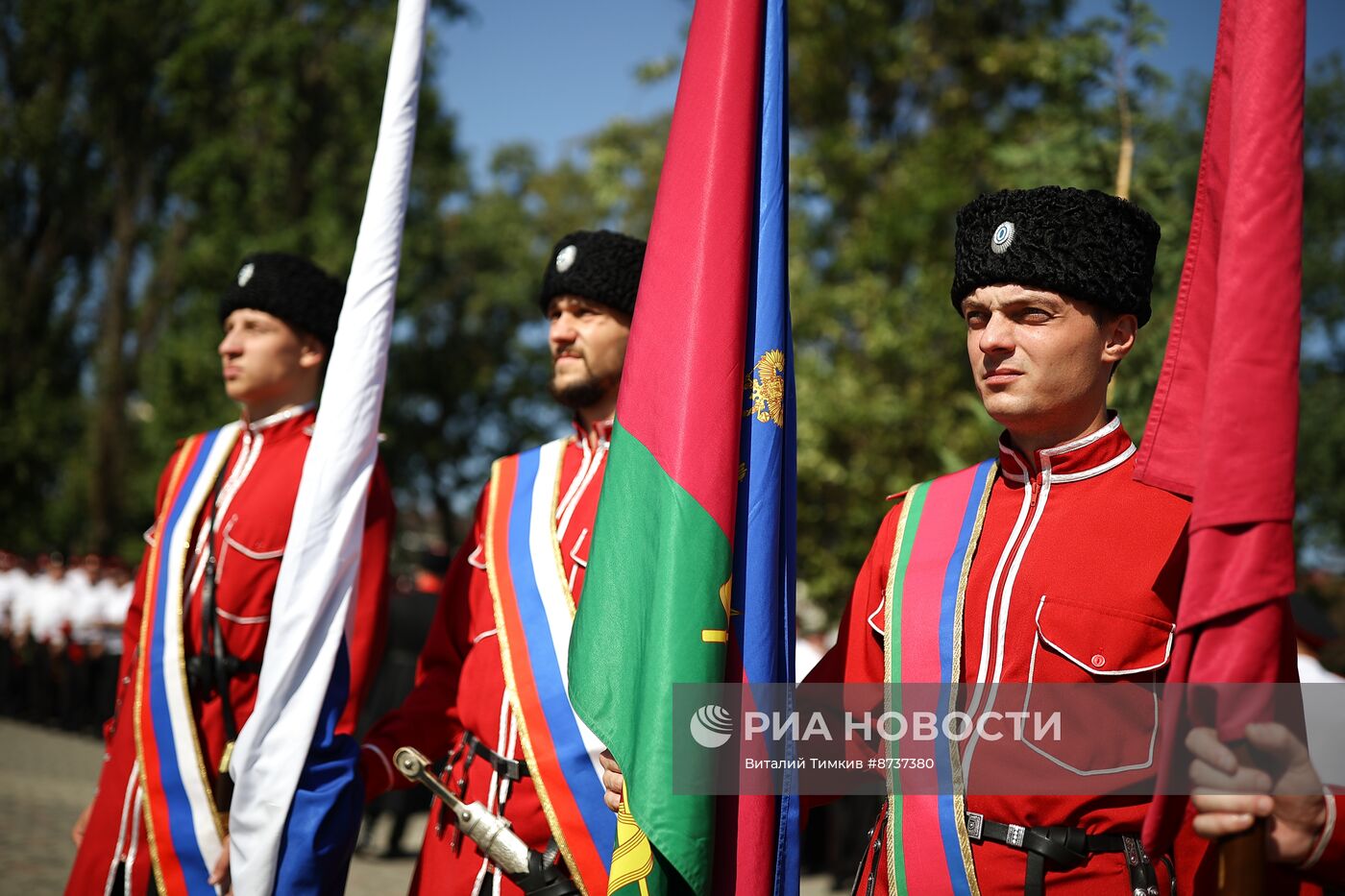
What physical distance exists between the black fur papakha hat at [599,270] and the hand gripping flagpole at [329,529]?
0.49 meters

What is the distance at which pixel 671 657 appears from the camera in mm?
2283

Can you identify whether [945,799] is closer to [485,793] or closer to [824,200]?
[485,793]

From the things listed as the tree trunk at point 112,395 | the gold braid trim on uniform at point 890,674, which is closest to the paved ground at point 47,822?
the gold braid trim on uniform at point 890,674

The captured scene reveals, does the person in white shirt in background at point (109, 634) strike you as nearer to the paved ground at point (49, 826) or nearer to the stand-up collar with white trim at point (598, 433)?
the paved ground at point (49, 826)

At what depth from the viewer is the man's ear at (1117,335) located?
2375 millimetres

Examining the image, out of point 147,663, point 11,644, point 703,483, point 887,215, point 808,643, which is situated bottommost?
point 11,644

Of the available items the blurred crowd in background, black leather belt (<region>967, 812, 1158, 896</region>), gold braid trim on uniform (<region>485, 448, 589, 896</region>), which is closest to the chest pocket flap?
black leather belt (<region>967, 812, 1158, 896</region>)

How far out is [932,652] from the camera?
234 cm

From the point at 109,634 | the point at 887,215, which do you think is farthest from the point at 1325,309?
the point at 109,634

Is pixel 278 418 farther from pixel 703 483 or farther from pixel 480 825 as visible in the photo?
pixel 703 483

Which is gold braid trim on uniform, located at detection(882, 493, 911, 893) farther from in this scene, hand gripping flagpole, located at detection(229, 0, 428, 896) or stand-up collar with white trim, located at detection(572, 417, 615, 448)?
hand gripping flagpole, located at detection(229, 0, 428, 896)

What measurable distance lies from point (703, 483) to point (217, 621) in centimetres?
166

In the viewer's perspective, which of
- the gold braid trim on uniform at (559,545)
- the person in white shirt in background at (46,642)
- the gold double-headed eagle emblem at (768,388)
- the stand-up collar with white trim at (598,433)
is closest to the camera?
the gold double-headed eagle emblem at (768,388)

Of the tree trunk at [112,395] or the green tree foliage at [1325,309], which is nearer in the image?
the green tree foliage at [1325,309]
